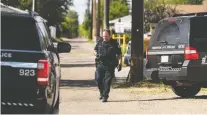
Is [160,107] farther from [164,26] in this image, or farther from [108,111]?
[164,26]

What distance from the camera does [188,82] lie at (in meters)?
12.4

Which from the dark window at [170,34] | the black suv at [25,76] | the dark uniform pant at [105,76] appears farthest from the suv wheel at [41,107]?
the dark window at [170,34]

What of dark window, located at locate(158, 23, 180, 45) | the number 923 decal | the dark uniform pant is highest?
dark window, located at locate(158, 23, 180, 45)

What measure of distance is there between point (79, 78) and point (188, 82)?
8.21 metres

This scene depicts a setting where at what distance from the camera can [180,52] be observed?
40.7 ft

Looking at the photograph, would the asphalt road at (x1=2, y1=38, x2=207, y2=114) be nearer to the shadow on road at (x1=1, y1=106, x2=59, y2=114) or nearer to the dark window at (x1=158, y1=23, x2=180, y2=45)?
the dark window at (x1=158, y1=23, x2=180, y2=45)

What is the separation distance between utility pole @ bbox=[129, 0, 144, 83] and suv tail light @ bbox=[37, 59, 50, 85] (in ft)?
33.8

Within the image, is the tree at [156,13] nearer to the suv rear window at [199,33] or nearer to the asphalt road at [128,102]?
the asphalt road at [128,102]

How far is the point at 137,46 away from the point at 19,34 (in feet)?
33.5

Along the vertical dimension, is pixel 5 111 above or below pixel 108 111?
above

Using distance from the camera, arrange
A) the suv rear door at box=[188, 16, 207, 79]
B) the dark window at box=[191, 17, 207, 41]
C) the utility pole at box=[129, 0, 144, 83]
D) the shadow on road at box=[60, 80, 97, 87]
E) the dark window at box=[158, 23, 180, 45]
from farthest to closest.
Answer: the shadow on road at box=[60, 80, 97, 87] < the utility pole at box=[129, 0, 144, 83] < the dark window at box=[158, 23, 180, 45] < the dark window at box=[191, 17, 207, 41] < the suv rear door at box=[188, 16, 207, 79]

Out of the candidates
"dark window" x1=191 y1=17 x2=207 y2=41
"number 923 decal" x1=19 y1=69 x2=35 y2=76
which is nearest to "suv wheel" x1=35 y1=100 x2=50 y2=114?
"number 923 decal" x1=19 y1=69 x2=35 y2=76

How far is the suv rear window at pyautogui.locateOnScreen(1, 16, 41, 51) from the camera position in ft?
22.4

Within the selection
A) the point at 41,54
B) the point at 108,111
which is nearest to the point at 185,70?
the point at 108,111
